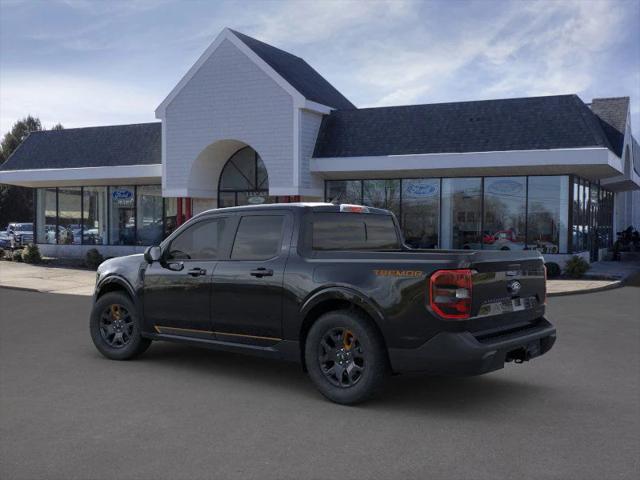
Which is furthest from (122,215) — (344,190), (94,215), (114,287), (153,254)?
(153,254)

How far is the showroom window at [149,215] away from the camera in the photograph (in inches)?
1062

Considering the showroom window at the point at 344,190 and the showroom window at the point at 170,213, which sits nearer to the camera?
the showroom window at the point at 344,190

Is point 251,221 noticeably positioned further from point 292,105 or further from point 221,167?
point 221,167

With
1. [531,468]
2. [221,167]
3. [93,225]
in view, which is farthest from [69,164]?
[531,468]

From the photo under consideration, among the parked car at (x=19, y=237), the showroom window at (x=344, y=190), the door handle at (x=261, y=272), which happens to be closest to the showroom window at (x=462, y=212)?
the showroom window at (x=344, y=190)

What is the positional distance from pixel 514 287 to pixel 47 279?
1702 centimetres

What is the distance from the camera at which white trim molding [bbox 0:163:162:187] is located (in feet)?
83.4

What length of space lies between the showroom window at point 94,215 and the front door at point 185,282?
21.8 metres

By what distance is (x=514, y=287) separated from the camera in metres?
6.22

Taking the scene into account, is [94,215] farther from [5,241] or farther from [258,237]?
[258,237]

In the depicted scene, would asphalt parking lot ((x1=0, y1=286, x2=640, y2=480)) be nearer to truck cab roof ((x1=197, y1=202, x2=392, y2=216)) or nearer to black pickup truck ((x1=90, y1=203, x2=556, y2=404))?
black pickup truck ((x1=90, y1=203, x2=556, y2=404))

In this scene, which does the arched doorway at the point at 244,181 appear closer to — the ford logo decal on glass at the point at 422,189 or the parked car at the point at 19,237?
the ford logo decal on glass at the point at 422,189

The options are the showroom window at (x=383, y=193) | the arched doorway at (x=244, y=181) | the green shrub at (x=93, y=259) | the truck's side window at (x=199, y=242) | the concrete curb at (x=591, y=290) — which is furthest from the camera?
the green shrub at (x=93, y=259)

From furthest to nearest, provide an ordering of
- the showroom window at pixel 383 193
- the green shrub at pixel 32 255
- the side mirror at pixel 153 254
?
the green shrub at pixel 32 255
the showroom window at pixel 383 193
the side mirror at pixel 153 254
